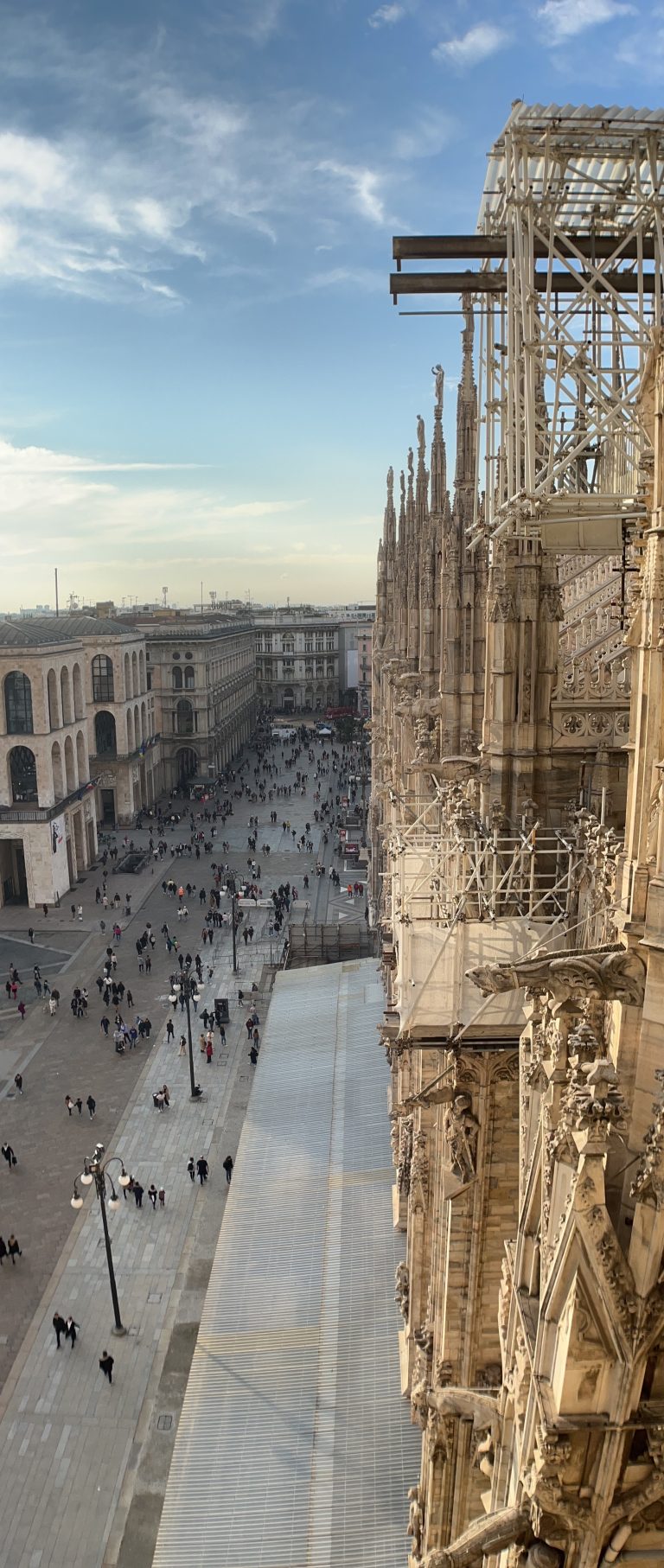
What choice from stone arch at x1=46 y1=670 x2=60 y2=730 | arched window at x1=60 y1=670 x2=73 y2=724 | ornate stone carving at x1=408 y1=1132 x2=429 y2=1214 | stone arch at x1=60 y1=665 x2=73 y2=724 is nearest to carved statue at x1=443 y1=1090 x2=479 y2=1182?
ornate stone carving at x1=408 y1=1132 x2=429 y2=1214

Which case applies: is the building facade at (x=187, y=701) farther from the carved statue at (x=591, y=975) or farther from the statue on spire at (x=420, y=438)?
the carved statue at (x=591, y=975)

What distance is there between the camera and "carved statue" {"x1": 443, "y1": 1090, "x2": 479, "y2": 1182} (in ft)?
31.1

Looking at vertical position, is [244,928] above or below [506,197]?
below

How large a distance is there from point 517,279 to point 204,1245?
696 inches

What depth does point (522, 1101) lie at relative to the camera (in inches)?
223

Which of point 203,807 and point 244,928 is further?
point 203,807

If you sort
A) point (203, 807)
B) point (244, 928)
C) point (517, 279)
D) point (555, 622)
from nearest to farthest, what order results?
point (517, 279) → point (555, 622) → point (244, 928) → point (203, 807)

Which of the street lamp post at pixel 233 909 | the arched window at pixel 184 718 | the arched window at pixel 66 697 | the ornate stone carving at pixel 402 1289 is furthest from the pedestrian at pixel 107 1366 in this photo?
the arched window at pixel 184 718

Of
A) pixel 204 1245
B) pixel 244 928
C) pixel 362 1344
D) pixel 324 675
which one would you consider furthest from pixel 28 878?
pixel 324 675

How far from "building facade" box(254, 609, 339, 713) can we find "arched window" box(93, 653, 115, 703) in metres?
53.6

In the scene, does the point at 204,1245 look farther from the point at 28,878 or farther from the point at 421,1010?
the point at 28,878

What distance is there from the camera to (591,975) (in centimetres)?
509

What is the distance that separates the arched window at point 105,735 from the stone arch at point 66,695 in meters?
9.93

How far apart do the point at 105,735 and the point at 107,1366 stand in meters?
45.0
